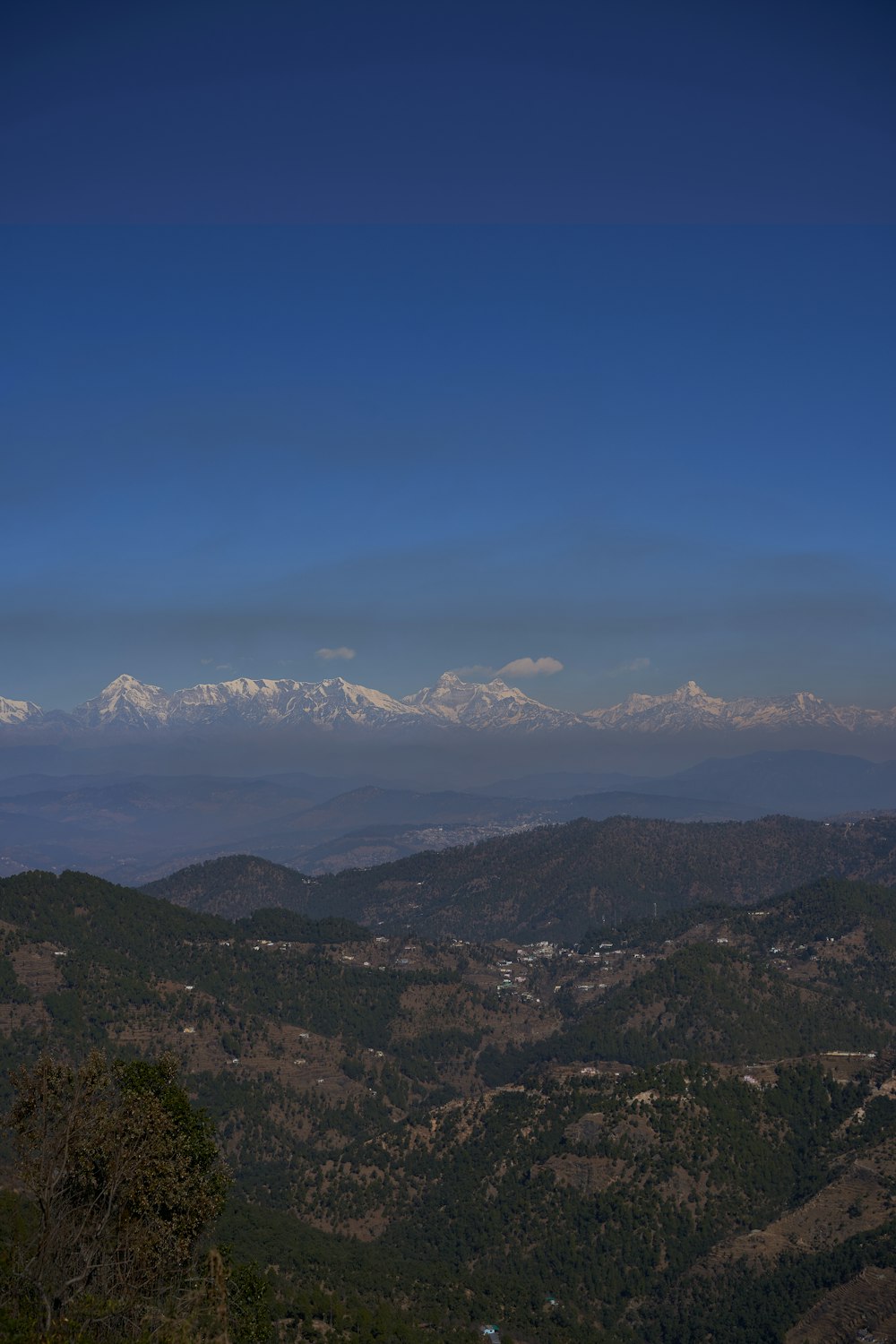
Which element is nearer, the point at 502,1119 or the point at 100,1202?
the point at 100,1202

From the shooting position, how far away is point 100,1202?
41.9 m

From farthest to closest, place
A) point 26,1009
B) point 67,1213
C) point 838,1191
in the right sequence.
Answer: point 26,1009, point 838,1191, point 67,1213

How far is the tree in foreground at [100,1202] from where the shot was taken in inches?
1411

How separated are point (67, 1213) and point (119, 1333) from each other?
15.7ft

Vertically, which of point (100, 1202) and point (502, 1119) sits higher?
point (100, 1202)


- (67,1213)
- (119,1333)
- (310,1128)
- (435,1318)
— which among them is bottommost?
(310,1128)

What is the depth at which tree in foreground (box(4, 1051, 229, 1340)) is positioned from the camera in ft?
118

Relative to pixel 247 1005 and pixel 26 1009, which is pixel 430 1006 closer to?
pixel 247 1005

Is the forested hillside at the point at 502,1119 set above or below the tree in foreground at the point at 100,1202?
below

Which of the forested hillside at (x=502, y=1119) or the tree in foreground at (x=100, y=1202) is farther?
the forested hillside at (x=502, y=1119)

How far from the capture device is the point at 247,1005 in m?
164

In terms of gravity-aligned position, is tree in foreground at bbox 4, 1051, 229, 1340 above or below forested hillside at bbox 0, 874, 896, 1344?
above

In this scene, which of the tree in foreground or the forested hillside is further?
the forested hillside

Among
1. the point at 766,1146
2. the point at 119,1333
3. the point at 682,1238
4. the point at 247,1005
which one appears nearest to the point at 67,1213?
the point at 119,1333
